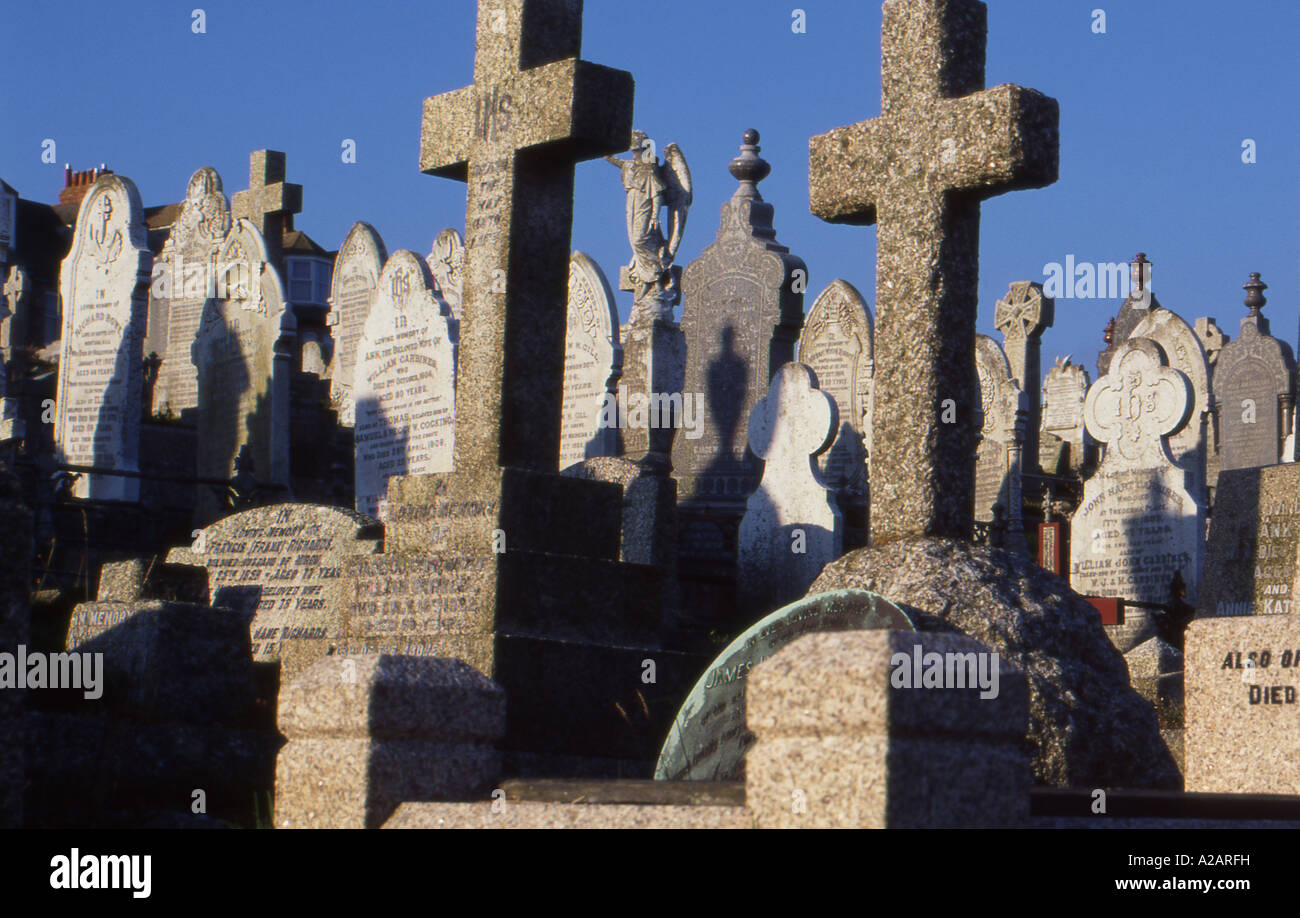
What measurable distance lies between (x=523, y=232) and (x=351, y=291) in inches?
469

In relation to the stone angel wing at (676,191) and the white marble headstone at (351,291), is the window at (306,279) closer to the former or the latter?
the white marble headstone at (351,291)

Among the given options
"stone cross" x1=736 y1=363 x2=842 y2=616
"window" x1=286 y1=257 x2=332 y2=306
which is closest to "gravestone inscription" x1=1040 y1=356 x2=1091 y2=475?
"stone cross" x1=736 y1=363 x2=842 y2=616

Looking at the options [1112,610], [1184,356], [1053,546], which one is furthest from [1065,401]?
[1112,610]

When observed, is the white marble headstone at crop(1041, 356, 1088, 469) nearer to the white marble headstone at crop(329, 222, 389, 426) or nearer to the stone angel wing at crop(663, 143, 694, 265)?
the stone angel wing at crop(663, 143, 694, 265)

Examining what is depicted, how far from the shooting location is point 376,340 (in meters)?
15.4

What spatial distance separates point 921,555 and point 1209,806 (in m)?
2.04

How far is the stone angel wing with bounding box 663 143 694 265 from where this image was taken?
17.8 m

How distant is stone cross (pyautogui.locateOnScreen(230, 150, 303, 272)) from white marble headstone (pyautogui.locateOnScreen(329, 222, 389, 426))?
80 cm

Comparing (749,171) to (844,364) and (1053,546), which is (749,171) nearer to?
(844,364)

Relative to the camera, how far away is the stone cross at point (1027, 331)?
66.9 ft

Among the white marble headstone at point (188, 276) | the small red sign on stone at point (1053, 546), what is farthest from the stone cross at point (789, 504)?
the white marble headstone at point (188, 276)

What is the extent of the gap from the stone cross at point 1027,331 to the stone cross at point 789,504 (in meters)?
6.03
